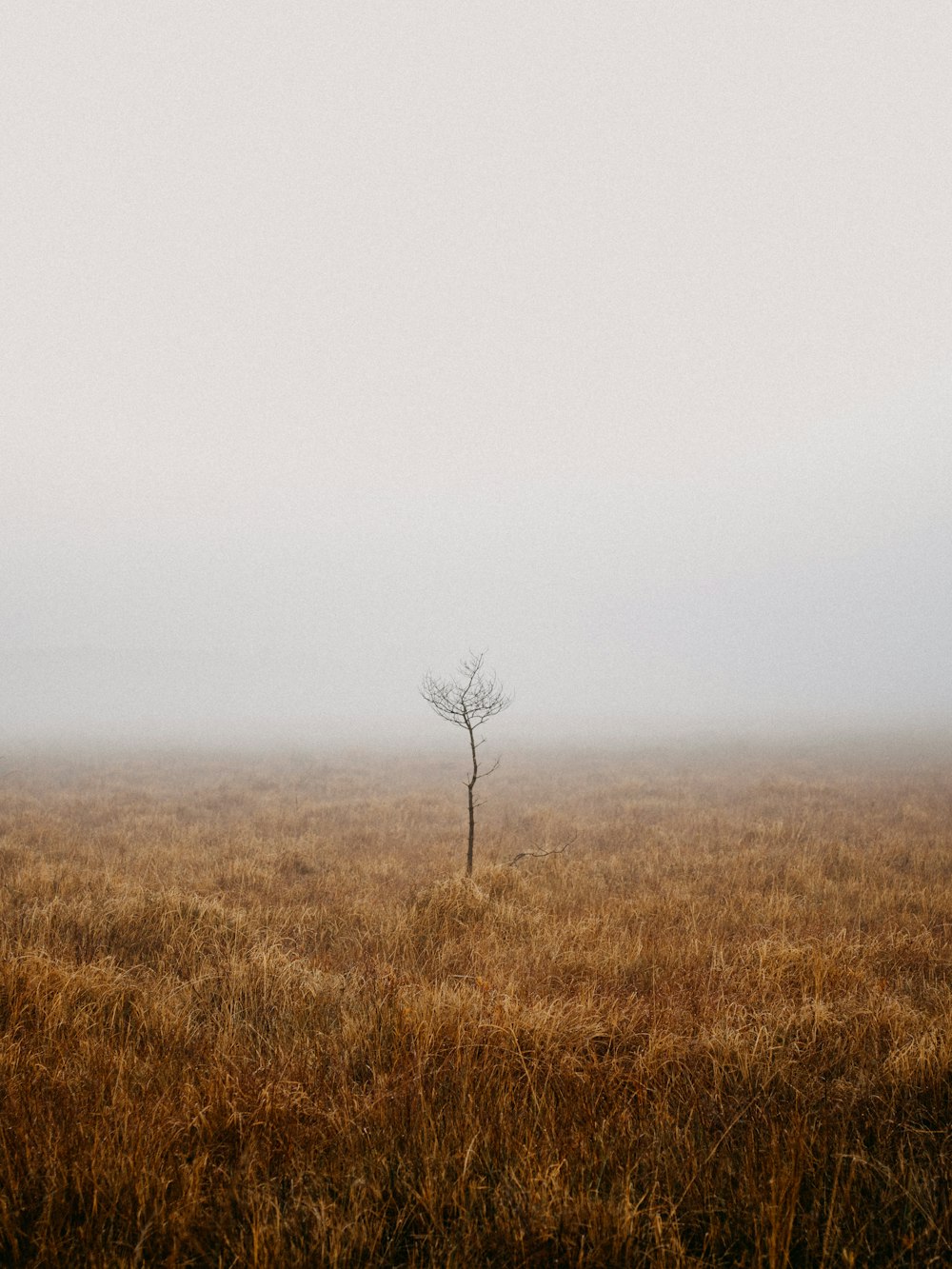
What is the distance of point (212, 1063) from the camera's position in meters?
3.38

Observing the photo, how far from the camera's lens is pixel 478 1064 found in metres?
3.50

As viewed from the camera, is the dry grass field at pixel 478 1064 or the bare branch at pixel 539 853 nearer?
the dry grass field at pixel 478 1064

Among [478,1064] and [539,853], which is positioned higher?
[478,1064]

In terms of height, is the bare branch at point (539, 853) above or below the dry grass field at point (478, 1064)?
below

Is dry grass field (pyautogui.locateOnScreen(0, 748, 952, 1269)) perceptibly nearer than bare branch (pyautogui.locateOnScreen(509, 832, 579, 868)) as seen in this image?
Yes

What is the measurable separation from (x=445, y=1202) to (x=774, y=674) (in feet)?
618

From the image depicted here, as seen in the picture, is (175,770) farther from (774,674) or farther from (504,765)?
(774,674)

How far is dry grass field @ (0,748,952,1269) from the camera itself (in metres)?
2.09

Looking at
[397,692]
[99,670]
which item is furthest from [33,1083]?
[99,670]

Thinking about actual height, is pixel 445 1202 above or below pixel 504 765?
above

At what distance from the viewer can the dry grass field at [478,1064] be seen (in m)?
2.09

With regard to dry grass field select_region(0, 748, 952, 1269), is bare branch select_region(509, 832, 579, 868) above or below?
below

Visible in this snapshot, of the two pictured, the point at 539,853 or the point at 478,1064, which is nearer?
the point at 478,1064

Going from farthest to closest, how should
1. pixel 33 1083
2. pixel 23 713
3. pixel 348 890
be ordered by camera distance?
1. pixel 23 713
2. pixel 348 890
3. pixel 33 1083
